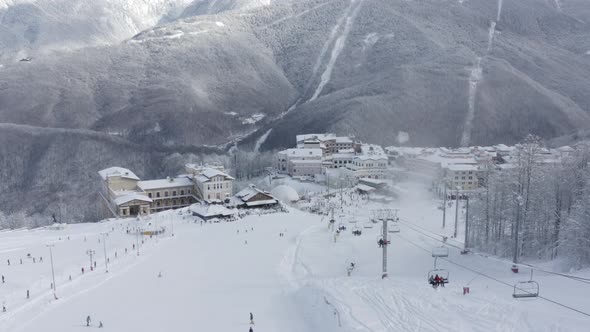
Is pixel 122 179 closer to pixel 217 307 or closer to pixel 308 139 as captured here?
pixel 308 139

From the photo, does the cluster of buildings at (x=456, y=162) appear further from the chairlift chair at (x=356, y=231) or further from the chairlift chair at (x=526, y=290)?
the chairlift chair at (x=526, y=290)

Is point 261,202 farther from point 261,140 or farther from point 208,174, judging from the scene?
point 261,140

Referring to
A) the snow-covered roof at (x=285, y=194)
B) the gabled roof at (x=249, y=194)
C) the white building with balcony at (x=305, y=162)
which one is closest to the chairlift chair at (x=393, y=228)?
the gabled roof at (x=249, y=194)

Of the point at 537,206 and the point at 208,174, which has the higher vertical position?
the point at 537,206

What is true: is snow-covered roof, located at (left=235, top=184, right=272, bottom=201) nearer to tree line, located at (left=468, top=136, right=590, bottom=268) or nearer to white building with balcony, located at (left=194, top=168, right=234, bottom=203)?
white building with balcony, located at (left=194, top=168, right=234, bottom=203)

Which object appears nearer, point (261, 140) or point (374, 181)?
point (374, 181)

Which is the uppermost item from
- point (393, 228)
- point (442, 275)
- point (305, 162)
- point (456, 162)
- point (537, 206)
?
point (456, 162)

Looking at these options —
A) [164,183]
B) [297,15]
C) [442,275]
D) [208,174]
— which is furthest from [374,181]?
[297,15]
